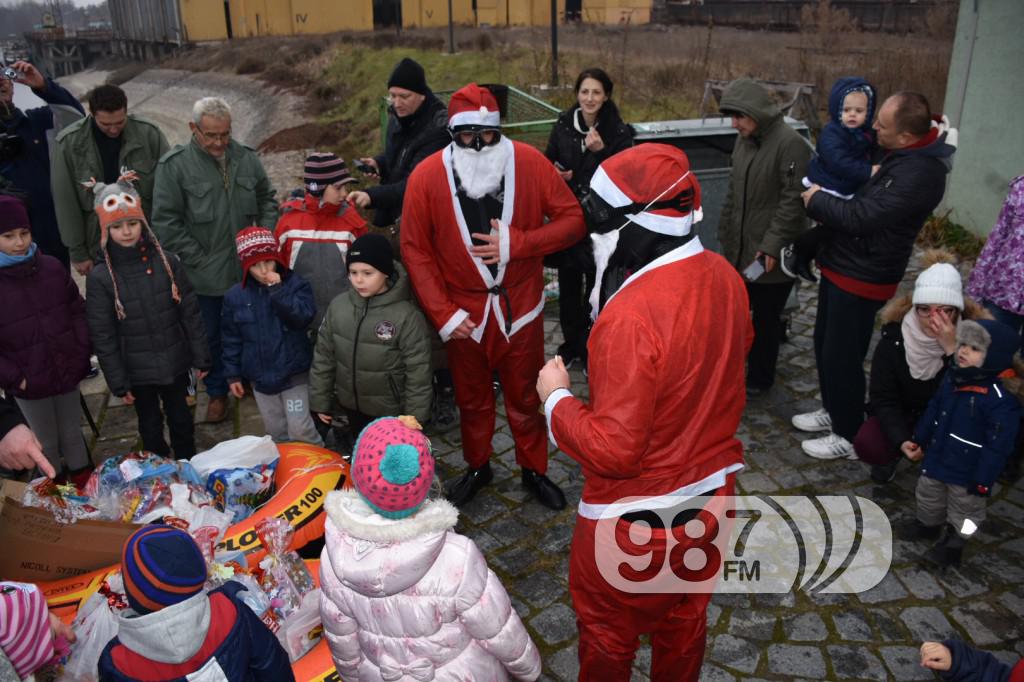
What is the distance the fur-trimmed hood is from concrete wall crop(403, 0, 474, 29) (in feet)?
173

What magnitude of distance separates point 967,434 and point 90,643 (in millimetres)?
4086

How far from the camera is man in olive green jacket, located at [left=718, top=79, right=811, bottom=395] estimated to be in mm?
5105

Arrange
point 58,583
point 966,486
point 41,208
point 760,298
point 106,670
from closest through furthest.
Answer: point 106,670 < point 58,583 < point 966,486 < point 760,298 < point 41,208

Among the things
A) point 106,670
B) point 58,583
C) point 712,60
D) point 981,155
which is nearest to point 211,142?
point 58,583

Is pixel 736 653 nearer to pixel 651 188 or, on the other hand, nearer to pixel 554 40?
pixel 651 188

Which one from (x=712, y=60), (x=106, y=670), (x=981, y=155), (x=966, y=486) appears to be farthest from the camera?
(x=712, y=60)

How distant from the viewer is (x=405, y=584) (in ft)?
8.07

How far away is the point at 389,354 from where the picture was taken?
13.7ft

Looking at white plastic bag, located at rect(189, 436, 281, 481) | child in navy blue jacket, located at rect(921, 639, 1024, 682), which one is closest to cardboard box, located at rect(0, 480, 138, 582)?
white plastic bag, located at rect(189, 436, 281, 481)

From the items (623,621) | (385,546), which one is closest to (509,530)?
(623,621)

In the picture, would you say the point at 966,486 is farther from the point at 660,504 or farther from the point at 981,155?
the point at 981,155

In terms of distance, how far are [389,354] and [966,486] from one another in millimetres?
3038

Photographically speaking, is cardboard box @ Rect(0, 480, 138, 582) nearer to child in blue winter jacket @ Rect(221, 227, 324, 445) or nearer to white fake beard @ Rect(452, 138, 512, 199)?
child in blue winter jacket @ Rect(221, 227, 324, 445)

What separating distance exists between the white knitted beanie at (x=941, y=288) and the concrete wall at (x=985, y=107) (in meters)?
5.46
